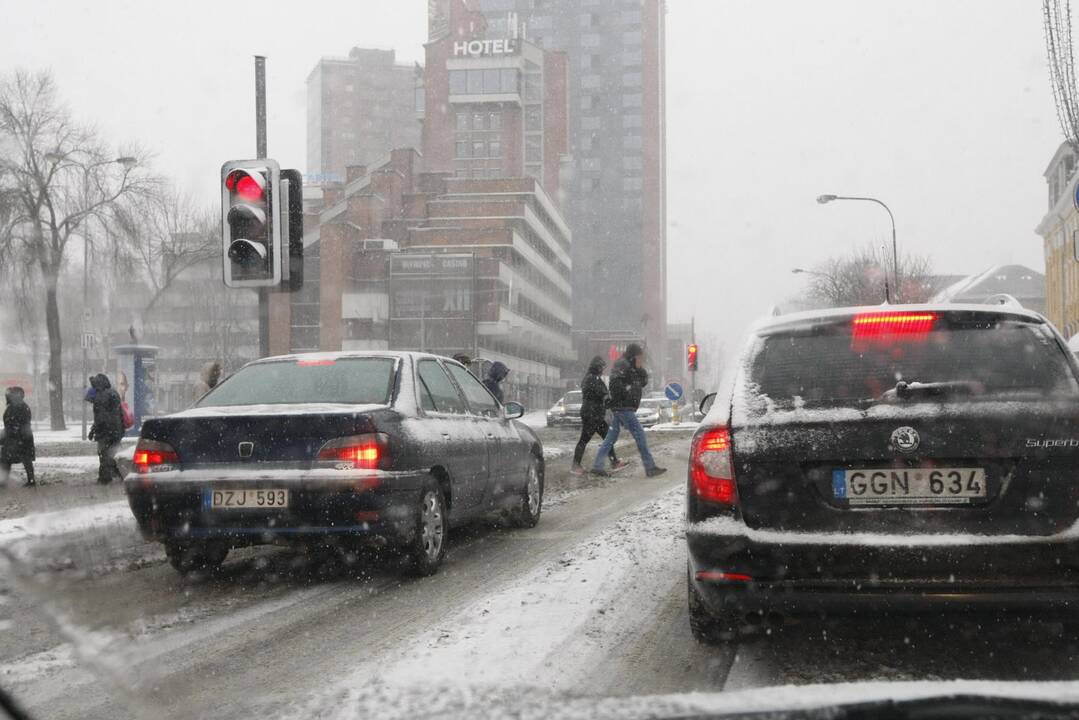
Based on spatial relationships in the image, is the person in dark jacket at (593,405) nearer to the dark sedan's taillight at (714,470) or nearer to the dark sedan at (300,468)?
the dark sedan at (300,468)

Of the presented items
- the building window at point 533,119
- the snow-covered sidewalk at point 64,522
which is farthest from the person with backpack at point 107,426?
the building window at point 533,119

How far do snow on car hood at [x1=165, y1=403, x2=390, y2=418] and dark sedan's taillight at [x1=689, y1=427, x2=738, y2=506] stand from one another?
244 cm

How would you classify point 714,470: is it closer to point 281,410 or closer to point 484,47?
point 281,410

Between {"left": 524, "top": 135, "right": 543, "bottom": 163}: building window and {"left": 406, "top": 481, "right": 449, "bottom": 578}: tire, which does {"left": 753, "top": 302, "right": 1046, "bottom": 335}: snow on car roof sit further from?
{"left": 524, "top": 135, "right": 543, "bottom": 163}: building window

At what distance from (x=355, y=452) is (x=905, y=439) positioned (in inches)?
125

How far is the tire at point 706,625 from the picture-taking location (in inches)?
169

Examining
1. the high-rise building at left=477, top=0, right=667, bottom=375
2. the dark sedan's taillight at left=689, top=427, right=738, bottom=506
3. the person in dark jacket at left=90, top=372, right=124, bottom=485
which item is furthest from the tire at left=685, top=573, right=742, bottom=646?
the high-rise building at left=477, top=0, right=667, bottom=375

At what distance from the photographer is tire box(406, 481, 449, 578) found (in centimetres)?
616

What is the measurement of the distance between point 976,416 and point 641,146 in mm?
145407

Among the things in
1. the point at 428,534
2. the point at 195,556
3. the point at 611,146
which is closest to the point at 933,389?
the point at 428,534

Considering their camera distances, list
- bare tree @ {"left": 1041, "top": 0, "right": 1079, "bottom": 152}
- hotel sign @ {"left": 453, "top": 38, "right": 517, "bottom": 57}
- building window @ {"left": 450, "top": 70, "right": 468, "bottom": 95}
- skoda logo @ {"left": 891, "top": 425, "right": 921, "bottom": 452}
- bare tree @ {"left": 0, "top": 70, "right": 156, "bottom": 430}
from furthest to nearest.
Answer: building window @ {"left": 450, "top": 70, "right": 468, "bottom": 95}
hotel sign @ {"left": 453, "top": 38, "right": 517, "bottom": 57}
bare tree @ {"left": 0, "top": 70, "right": 156, "bottom": 430}
bare tree @ {"left": 1041, "top": 0, "right": 1079, "bottom": 152}
skoda logo @ {"left": 891, "top": 425, "right": 921, "bottom": 452}

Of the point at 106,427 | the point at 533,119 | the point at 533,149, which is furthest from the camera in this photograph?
the point at 533,149

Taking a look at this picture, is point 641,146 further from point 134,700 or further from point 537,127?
point 134,700

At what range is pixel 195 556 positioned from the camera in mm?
6594
